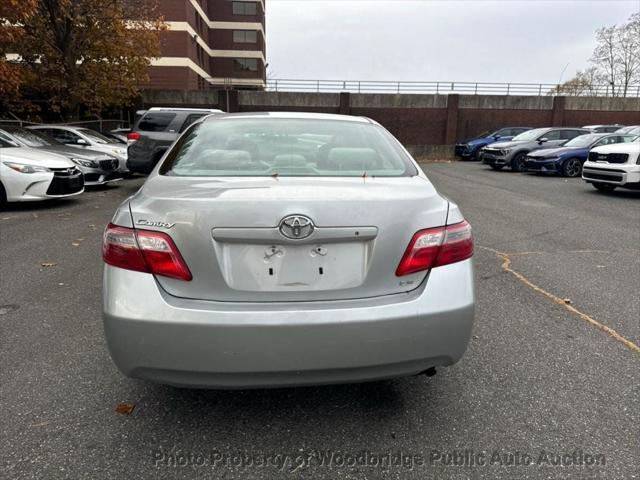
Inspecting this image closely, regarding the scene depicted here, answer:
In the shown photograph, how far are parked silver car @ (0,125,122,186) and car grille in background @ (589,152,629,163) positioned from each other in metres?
11.2

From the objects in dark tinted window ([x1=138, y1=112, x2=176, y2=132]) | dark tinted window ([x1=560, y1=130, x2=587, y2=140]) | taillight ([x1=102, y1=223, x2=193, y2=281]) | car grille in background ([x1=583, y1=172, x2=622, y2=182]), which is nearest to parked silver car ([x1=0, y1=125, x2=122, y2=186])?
dark tinted window ([x1=138, y1=112, x2=176, y2=132])

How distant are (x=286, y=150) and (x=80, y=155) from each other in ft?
30.2

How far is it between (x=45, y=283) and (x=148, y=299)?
10.6 feet

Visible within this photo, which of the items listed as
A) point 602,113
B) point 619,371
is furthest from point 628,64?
point 619,371

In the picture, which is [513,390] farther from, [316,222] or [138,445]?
[138,445]

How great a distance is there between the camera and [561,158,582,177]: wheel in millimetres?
15523

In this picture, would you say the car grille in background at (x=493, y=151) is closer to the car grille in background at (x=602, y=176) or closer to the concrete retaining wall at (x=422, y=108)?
the car grille in background at (x=602, y=176)

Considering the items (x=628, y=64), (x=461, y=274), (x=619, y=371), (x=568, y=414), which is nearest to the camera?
(x=461, y=274)

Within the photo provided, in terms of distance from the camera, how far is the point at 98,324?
3746 mm

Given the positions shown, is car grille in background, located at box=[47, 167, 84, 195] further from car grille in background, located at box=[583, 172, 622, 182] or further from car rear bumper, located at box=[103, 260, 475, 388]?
car grille in background, located at box=[583, 172, 622, 182]

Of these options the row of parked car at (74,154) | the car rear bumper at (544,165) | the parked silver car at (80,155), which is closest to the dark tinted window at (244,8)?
the row of parked car at (74,154)

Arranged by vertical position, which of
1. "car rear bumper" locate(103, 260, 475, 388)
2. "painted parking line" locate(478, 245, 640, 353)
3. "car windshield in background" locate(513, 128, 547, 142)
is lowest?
"painted parking line" locate(478, 245, 640, 353)

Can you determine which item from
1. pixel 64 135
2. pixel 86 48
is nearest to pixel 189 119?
pixel 64 135

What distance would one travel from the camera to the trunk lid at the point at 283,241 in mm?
2090
